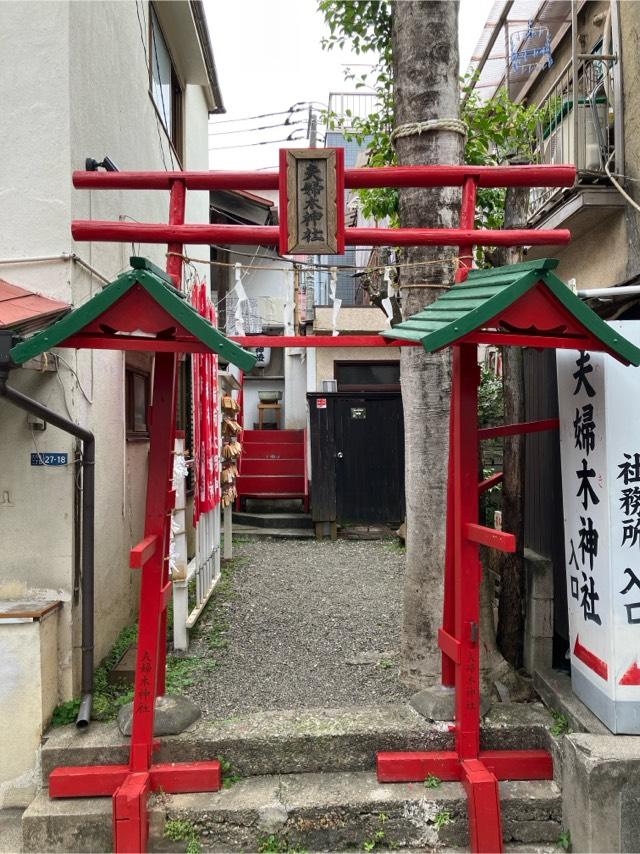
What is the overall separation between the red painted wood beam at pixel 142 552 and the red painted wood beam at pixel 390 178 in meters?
2.30

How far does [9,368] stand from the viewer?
13.0 ft

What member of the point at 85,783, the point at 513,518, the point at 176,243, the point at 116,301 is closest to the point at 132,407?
the point at 176,243

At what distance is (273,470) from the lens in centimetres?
1402

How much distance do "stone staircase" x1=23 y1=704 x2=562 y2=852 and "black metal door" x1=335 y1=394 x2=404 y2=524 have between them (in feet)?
26.4

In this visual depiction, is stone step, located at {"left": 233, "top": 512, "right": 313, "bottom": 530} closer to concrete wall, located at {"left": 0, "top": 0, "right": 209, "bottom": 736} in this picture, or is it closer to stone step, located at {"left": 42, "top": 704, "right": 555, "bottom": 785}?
concrete wall, located at {"left": 0, "top": 0, "right": 209, "bottom": 736}

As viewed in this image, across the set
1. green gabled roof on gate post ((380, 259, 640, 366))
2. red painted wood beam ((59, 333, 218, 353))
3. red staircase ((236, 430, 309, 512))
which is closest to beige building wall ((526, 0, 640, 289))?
green gabled roof on gate post ((380, 259, 640, 366))

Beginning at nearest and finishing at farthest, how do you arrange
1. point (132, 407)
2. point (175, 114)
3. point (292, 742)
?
1. point (292, 742)
2. point (132, 407)
3. point (175, 114)

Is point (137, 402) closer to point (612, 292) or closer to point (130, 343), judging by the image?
point (130, 343)

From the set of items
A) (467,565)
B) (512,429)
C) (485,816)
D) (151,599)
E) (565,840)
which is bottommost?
(565,840)

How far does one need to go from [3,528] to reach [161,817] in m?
2.30

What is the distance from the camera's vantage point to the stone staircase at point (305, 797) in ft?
12.8

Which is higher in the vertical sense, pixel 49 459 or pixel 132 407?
pixel 132 407

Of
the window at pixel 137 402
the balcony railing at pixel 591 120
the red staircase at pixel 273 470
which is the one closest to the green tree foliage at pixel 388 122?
the balcony railing at pixel 591 120

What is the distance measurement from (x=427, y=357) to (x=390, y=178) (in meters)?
1.41
